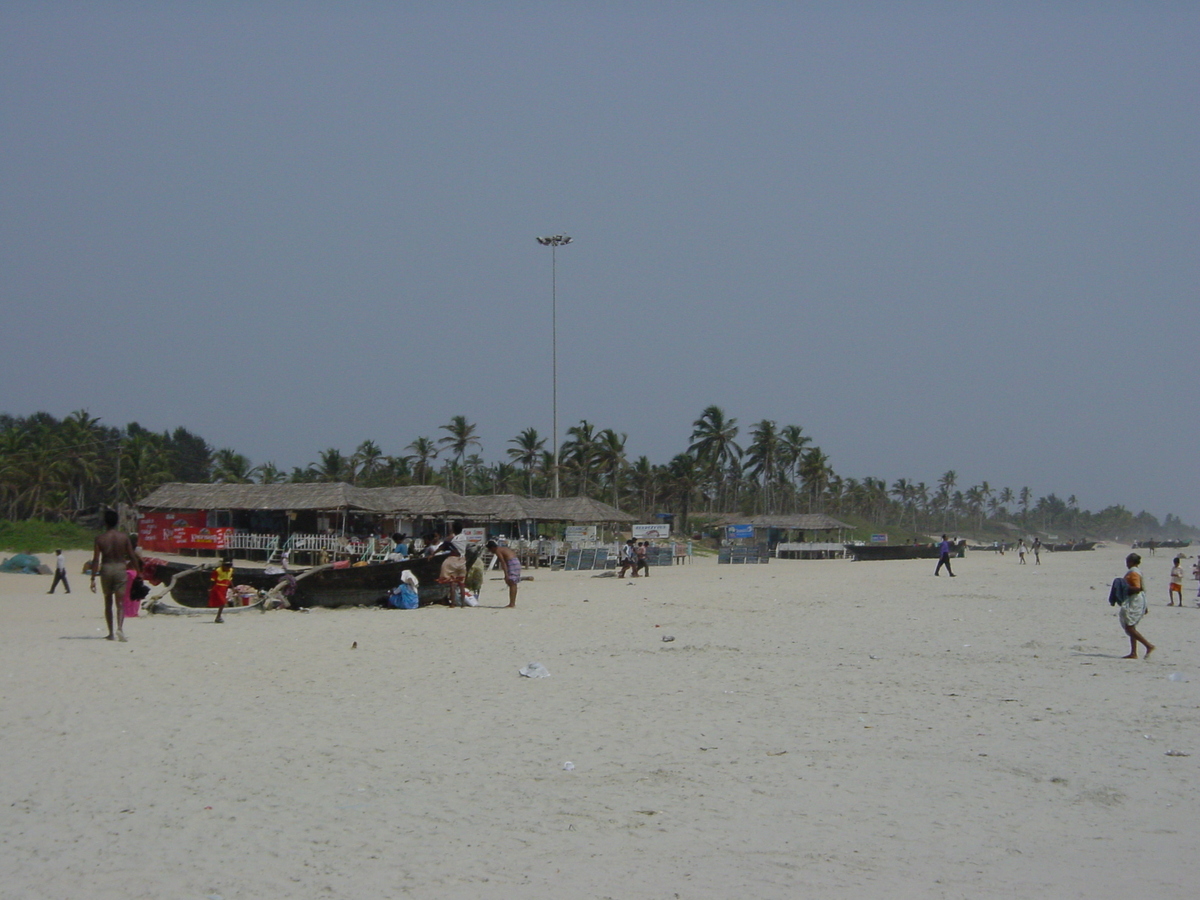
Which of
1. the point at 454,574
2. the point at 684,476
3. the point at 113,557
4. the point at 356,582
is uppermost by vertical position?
the point at 684,476

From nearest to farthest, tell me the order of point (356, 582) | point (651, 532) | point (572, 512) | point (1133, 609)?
point (1133, 609) → point (356, 582) → point (651, 532) → point (572, 512)

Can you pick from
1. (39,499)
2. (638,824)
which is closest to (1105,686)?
(638,824)

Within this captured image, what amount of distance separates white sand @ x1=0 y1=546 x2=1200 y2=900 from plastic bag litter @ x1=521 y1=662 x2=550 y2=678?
0.66 ft

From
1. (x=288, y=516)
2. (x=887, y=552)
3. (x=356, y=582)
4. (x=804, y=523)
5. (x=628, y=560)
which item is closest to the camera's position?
(x=356, y=582)

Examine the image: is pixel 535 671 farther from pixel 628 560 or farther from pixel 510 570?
pixel 628 560

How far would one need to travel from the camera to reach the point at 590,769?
6293 millimetres

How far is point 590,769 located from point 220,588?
9762 millimetres

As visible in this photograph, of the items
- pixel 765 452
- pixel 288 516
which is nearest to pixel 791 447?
pixel 765 452

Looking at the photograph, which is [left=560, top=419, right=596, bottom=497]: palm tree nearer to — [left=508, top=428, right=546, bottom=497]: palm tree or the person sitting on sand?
[left=508, top=428, right=546, bottom=497]: palm tree

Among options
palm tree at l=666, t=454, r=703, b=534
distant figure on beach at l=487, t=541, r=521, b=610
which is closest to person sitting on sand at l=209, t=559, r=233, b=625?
distant figure on beach at l=487, t=541, r=521, b=610

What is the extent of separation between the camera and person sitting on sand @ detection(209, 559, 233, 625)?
14156mm

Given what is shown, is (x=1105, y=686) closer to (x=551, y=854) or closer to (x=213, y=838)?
(x=551, y=854)

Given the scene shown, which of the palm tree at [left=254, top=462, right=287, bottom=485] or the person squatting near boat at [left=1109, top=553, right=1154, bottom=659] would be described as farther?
the palm tree at [left=254, top=462, right=287, bottom=485]

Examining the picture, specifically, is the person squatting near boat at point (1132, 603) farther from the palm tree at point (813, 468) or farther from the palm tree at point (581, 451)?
the palm tree at point (813, 468)
